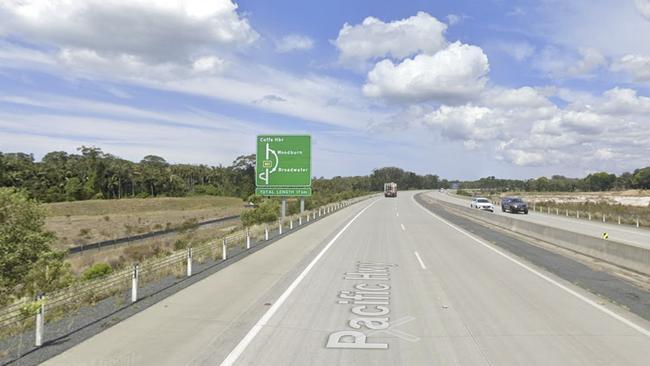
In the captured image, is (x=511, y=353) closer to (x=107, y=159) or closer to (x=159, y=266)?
(x=159, y=266)

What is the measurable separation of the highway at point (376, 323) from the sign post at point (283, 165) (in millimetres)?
18827

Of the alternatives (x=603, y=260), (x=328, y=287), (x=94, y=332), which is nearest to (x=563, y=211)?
(x=603, y=260)

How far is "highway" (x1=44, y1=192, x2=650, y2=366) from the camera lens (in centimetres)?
630

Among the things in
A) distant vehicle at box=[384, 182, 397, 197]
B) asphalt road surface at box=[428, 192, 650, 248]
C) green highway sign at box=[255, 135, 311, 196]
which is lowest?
asphalt road surface at box=[428, 192, 650, 248]

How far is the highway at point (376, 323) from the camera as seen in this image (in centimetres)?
630

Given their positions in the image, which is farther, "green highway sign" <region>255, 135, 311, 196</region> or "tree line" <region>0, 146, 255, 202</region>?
"tree line" <region>0, 146, 255, 202</region>

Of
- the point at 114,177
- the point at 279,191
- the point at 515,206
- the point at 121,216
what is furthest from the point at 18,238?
the point at 114,177

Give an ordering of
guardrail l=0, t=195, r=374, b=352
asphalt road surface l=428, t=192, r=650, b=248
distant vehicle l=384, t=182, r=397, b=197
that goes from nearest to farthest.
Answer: guardrail l=0, t=195, r=374, b=352 < asphalt road surface l=428, t=192, r=650, b=248 < distant vehicle l=384, t=182, r=397, b=197

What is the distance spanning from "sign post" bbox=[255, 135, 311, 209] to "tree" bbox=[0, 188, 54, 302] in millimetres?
14006

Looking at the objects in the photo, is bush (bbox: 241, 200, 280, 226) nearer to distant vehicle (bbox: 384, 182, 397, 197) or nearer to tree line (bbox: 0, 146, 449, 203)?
tree line (bbox: 0, 146, 449, 203)

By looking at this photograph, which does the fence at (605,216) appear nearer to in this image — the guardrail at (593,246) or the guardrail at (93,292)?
the guardrail at (593,246)

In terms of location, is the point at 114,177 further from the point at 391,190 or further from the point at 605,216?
the point at 605,216

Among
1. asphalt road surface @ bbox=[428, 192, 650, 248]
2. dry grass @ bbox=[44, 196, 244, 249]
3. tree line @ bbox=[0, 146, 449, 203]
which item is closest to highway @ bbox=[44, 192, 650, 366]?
asphalt road surface @ bbox=[428, 192, 650, 248]

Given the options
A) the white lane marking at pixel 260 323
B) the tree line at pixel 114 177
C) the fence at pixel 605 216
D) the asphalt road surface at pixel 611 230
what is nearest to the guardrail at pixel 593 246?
the asphalt road surface at pixel 611 230
